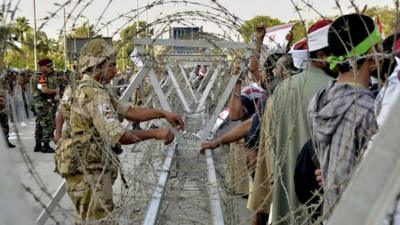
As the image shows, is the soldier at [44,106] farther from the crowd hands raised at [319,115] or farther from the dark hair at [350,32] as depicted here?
the dark hair at [350,32]

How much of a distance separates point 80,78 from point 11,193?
2.65 metres

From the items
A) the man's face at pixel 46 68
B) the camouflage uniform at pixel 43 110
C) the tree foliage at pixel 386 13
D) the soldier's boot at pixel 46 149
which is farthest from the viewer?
the soldier's boot at pixel 46 149

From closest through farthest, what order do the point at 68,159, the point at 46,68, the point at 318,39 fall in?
1. the point at 318,39
2. the point at 68,159
3. the point at 46,68

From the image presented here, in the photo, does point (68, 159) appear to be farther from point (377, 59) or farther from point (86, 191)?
point (377, 59)

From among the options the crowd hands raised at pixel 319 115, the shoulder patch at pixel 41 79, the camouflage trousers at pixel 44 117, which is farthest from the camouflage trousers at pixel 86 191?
the camouflage trousers at pixel 44 117

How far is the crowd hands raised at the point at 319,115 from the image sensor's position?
179cm

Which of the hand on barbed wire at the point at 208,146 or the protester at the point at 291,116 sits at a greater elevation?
the protester at the point at 291,116

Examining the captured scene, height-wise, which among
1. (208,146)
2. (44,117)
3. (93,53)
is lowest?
(44,117)

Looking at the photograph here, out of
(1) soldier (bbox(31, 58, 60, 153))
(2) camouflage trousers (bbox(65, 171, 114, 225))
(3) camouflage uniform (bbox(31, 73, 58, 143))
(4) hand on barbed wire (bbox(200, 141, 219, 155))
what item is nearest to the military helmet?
→ (2) camouflage trousers (bbox(65, 171, 114, 225))

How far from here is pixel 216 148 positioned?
167 inches

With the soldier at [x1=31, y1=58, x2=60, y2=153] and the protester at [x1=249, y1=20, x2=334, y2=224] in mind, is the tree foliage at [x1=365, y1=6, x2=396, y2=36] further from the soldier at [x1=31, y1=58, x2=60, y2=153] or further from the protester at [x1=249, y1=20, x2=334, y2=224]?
the soldier at [x1=31, y1=58, x2=60, y2=153]

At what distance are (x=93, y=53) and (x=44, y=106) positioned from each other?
8.21 metres

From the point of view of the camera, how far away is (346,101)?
207 centimetres

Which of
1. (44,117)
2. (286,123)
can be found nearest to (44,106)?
(44,117)
